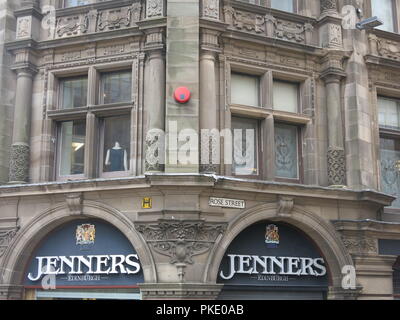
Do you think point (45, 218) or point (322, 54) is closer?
point (45, 218)

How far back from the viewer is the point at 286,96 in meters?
14.0

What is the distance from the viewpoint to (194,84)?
1210cm

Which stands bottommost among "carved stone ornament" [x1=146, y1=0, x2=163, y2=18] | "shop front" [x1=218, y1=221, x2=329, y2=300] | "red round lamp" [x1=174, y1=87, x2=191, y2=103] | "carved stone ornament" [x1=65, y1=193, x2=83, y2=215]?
"shop front" [x1=218, y1=221, x2=329, y2=300]

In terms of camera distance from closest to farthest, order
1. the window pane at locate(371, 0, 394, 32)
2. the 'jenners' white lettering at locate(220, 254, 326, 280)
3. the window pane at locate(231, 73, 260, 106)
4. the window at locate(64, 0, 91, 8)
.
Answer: the 'jenners' white lettering at locate(220, 254, 326, 280), the window pane at locate(231, 73, 260, 106), the window at locate(64, 0, 91, 8), the window pane at locate(371, 0, 394, 32)

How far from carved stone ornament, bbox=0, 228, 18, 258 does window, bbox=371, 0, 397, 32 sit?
36.7 ft

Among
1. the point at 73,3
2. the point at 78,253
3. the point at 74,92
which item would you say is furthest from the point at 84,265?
the point at 73,3

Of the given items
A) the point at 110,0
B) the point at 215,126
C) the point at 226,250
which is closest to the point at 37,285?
the point at 226,250

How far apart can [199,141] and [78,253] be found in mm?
3809

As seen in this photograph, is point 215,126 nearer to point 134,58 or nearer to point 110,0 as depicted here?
point 134,58

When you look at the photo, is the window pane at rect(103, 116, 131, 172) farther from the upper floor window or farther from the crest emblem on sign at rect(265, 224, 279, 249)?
the crest emblem on sign at rect(265, 224, 279, 249)

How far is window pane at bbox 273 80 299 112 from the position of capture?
45.3 feet

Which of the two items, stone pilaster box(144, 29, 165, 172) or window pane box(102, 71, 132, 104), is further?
window pane box(102, 71, 132, 104)

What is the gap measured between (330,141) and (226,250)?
12.6ft

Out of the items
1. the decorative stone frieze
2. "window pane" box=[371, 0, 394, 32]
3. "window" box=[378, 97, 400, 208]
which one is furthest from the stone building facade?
"window pane" box=[371, 0, 394, 32]
